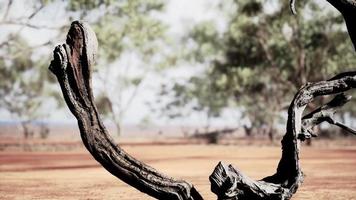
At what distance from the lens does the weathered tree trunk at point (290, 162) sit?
19.0ft

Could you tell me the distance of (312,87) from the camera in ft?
20.8

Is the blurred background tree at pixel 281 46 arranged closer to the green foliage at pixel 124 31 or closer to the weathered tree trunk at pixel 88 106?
the green foliage at pixel 124 31

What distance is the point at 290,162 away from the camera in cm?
620

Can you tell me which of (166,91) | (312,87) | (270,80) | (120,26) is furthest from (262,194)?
(166,91)

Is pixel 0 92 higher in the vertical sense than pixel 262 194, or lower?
higher

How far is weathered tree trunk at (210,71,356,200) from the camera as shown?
228 inches

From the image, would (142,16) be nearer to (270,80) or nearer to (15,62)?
(270,80)

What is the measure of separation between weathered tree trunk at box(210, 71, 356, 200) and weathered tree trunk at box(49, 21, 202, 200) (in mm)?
673

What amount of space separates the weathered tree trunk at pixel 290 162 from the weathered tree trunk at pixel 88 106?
0.67 metres

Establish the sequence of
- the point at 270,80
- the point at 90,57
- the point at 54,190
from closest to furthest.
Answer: the point at 90,57
the point at 54,190
the point at 270,80

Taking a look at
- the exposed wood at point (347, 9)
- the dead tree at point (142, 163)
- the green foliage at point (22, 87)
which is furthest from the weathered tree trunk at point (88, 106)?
the green foliage at point (22, 87)

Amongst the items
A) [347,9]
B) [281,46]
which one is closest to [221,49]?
[281,46]

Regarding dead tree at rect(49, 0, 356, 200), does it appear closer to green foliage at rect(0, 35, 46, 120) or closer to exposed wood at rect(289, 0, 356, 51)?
exposed wood at rect(289, 0, 356, 51)

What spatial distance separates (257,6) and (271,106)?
2076cm
